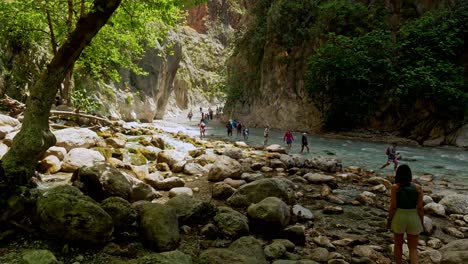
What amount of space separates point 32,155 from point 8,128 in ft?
24.0

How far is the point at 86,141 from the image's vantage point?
38.9ft

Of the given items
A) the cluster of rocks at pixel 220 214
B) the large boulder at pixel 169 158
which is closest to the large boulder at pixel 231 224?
the cluster of rocks at pixel 220 214

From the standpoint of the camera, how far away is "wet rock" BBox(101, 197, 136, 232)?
544 cm

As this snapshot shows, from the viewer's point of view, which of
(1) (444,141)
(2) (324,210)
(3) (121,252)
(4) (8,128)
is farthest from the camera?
(1) (444,141)

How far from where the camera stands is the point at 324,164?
47.2 ft

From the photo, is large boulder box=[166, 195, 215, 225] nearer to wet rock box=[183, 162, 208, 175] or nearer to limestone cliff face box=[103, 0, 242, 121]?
wet rock box=[183, 162, 208, 175]

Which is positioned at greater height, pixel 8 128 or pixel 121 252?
pixel 8 128

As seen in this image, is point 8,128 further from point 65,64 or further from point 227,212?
point 227,212

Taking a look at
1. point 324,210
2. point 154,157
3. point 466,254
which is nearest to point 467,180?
point 324,210

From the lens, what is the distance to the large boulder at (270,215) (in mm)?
6273

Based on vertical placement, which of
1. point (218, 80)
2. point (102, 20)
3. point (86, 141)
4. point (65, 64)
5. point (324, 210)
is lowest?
point (324, 210)

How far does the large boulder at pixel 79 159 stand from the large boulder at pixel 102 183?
2462 mm

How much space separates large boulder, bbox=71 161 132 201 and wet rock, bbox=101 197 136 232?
1.39 meters

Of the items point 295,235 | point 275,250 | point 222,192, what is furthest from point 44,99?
point 295,235
